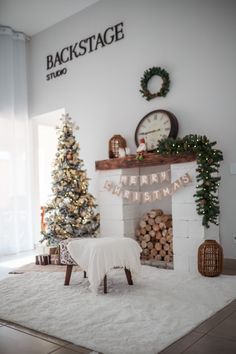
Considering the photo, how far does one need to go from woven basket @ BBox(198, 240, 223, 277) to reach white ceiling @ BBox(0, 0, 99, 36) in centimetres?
437

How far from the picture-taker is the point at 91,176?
5.72 m

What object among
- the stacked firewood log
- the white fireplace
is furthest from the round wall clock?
the stacked firewood log

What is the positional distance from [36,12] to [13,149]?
2.40 meters

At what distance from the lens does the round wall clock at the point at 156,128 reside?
→ 4.55 m

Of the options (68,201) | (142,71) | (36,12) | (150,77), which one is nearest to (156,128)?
(150,77)

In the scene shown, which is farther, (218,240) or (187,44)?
(187,44)

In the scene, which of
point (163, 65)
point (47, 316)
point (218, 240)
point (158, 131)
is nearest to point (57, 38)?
point (163, 65)

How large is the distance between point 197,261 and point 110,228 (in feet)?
4.68

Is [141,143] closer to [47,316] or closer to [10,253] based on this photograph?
[47,316]

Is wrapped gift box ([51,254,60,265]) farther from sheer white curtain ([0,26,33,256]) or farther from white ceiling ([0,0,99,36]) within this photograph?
white ceiling ([0,0,99,36])

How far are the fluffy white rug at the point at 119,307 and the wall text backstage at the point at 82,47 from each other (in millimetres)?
3703

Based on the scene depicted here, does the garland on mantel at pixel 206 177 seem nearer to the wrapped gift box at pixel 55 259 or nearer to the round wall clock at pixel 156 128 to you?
the round wall clock at pixel 156 128

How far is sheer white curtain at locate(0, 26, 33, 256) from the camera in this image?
604 cm

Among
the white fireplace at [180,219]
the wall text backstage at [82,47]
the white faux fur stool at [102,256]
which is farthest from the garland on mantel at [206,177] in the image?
the wall text backstage at [82,47]
